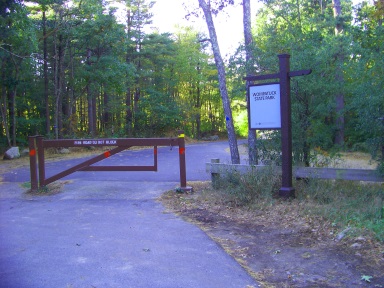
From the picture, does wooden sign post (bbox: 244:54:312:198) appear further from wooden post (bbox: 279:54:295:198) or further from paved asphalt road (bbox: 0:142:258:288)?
paved asphalt road (bbox: 0:142:258:288)

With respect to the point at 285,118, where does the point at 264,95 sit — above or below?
above

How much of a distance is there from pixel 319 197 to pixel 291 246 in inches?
93.7

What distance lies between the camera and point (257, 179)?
27.3 feet

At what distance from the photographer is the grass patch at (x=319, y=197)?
251 inches

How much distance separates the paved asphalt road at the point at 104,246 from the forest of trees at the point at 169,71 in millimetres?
3899

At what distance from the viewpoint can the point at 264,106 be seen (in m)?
8.61

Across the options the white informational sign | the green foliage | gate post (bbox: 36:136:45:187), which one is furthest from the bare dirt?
gate post (bbox: 36:136:45:187)

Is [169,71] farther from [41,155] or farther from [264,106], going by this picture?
[264,106]

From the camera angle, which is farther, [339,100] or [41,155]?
[339,100]

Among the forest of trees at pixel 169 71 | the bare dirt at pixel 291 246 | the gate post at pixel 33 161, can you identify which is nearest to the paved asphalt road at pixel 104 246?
the bare dirt at pixel 291 246

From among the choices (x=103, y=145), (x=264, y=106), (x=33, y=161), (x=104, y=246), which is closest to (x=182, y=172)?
(x=103, y=145)

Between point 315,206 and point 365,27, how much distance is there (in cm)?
1723

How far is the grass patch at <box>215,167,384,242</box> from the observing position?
637 cm

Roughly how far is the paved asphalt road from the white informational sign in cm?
268
